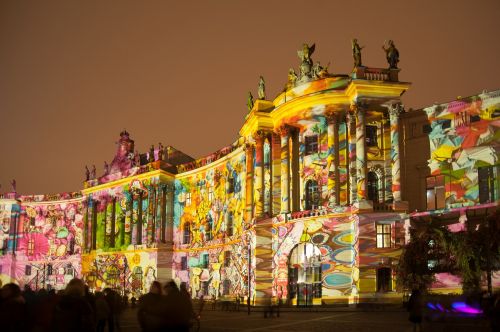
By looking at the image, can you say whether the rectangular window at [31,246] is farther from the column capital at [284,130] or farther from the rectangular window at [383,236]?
the rectangular window at [383,236]

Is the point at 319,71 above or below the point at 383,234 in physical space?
above

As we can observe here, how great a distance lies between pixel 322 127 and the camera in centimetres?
4762

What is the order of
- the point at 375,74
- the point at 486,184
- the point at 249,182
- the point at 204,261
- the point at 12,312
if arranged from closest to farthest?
1. the point at 12,312
2. the point at 486,184
3. the point at 375,74
4. the point at 249,182
5. the point at 204,261

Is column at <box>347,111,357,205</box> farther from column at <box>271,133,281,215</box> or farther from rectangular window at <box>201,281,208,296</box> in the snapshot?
rectangular window at <box>201,281,208,296</box>

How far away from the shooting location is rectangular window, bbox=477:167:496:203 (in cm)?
3897

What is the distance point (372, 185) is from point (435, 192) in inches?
186

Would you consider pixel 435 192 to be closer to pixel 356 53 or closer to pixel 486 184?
pixel 486 184

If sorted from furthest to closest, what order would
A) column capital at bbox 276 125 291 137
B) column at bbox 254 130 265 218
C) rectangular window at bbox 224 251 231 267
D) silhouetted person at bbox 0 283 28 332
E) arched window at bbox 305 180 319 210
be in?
rectangular window at bbox 224 251 231 267 < column at bbox 254 130 265 218 < column capital at bbox 276 125 291 137 < arched window at bbox 305 180 319 210 < silhouetted person at bbox 0 283 28 332

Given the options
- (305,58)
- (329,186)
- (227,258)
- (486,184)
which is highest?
(305,58)

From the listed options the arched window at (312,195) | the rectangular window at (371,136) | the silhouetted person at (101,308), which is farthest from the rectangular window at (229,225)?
the silhouetted person at (101,308)

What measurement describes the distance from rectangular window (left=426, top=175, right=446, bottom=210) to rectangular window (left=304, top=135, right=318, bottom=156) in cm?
917

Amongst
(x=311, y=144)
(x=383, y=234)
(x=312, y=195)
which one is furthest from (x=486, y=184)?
(x=311, y=144)

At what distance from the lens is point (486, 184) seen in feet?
129

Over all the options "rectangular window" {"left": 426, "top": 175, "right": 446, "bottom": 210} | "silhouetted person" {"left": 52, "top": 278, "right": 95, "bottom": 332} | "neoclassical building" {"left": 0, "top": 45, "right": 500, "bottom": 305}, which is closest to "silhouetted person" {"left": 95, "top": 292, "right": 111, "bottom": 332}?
"silhouetted person" {"left": 52, "top": 278, "right": 95, "bottom": 332}
